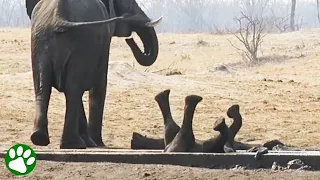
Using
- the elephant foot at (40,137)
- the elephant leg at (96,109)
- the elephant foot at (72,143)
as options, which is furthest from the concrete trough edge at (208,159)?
the elephant leg at (96,109)

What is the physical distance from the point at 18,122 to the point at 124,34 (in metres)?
2.83

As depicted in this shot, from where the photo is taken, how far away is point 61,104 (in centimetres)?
1249

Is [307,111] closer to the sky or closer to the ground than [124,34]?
closer to the ground

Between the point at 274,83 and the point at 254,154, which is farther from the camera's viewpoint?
the point at 274,83

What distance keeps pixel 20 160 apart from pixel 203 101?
321 inches

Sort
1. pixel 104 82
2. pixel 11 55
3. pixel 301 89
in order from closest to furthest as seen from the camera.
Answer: pixel 104 82 < pixel 301 89 < pixel 11 55

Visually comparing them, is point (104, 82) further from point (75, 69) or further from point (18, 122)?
point (18, 122)

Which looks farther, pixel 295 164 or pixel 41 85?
pixel 41 85

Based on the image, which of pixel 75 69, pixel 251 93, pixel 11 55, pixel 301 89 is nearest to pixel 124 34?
pixel 75 69

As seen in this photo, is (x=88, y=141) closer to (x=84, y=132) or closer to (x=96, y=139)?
(x=84, y=132)

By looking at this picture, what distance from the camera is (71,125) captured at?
6.61 m

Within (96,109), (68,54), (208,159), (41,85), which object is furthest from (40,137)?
(208,159)

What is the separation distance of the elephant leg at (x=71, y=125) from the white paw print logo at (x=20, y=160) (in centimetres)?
109

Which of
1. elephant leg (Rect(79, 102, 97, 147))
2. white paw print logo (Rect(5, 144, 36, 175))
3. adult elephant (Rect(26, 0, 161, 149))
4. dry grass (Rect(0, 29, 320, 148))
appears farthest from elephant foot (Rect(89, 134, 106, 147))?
white paw print logo (Rect(5, 144, 36, 175))
